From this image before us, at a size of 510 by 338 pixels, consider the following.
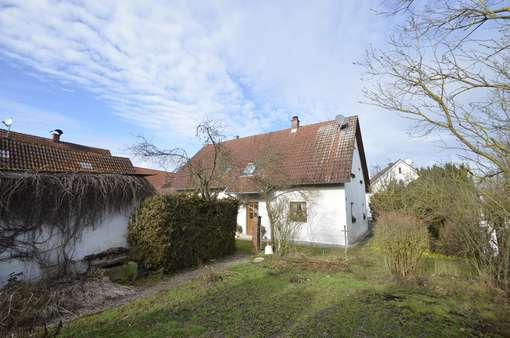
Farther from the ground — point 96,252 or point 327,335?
point 96,252

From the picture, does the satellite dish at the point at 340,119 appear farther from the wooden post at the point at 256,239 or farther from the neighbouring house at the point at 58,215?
the neighbouring house at the point at 58,215

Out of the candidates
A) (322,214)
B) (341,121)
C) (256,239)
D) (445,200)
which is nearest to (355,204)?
(322,214)

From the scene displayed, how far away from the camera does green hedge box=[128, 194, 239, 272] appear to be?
682 cm

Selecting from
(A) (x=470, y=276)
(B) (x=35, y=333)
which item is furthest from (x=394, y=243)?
(B) (x=35, y=333)

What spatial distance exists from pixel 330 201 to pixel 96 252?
392 inches

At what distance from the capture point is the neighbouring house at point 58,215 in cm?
507

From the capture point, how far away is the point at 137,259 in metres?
6.90

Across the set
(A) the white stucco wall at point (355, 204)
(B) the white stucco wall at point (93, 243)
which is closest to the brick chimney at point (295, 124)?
(A) the white stucco wall at point (355, 204)

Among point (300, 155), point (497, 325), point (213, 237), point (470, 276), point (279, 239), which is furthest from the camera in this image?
point (300, 155)

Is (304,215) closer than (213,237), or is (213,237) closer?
(213,237)

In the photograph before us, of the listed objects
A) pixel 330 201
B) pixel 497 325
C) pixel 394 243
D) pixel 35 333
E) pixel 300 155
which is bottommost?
pixel 497 325

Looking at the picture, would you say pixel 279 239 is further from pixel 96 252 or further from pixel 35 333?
pixel 35 333

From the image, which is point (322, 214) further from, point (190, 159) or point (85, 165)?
point (85, 165)

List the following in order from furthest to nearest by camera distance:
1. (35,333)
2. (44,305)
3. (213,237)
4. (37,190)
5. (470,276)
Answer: (213,237)
(470,276)
(37,190)
(44,305)
(35,333)
